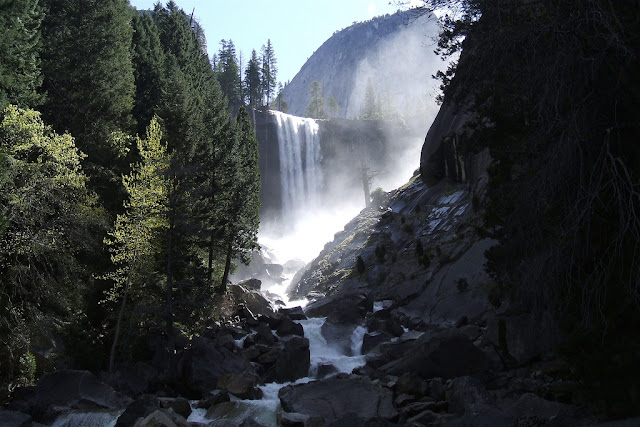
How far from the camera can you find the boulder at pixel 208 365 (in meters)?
16.8

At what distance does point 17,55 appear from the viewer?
57.8ft

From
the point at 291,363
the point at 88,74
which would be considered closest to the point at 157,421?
the point at 291,363

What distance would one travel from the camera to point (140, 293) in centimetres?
1948

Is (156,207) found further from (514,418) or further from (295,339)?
(514,418)

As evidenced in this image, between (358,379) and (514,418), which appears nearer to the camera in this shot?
(514,418)

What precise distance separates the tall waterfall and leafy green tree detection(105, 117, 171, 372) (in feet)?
153

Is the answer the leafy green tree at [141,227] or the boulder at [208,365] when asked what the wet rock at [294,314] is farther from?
the leafy green tree at [141,227]

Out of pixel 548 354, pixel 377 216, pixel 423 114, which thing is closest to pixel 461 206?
pixel 377 216

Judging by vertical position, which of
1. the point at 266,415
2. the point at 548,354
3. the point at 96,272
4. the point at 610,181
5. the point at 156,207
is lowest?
the point at 266,415

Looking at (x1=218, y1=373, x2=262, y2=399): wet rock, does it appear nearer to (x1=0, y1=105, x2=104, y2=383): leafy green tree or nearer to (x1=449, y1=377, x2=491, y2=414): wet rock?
(x1=0, y1=105, x2=104, y2=383): leafy green tree

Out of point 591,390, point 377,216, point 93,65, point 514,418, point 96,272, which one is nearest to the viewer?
point 591,390

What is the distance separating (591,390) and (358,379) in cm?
811

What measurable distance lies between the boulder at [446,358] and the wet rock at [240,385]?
4.46 metres

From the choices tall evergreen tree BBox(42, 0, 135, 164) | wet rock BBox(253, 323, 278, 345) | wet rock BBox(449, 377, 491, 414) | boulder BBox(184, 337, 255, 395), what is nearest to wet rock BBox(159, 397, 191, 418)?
boulder BBox(184, 337, 255, 395)
